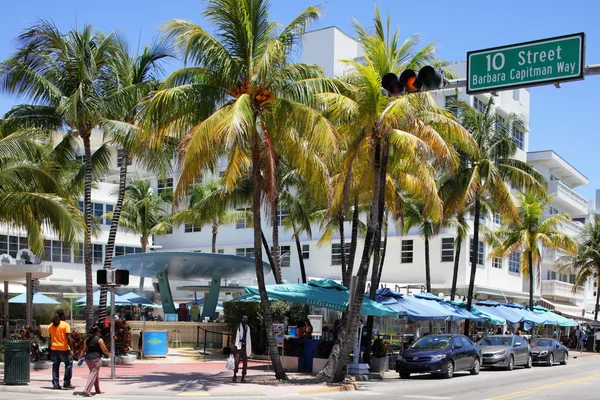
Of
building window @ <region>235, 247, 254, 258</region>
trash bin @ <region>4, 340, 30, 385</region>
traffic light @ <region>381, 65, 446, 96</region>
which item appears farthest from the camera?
building window @ <region>235, 247, 254, 258</region>

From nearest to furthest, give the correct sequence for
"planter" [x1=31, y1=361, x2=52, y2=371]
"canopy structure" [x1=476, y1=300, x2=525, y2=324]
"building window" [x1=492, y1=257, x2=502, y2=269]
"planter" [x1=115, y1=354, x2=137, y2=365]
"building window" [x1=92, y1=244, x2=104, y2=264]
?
"planter" [x1=31, y1=361, x2=52, y2=371] < "planter" [x1=115, y1=354, x2=137, y2=365] < "canopy structure" [x1=476, y1=300, x2=525, y2=324] < "building window" [x1=492, y1=257, x2=502, y2=269] < "building window" [x1=92, y1=244, x2=104, y2=264]

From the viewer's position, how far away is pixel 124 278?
18938 mm

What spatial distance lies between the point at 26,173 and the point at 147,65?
741 centimetres

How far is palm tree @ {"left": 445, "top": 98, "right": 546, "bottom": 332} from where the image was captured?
109 ft

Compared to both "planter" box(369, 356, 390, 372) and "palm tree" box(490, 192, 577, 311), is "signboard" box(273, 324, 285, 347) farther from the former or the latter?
"palm tree" box(490, 192, 577, 311)

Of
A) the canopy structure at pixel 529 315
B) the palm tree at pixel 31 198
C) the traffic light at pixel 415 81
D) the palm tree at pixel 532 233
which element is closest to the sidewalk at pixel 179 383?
the palm tree at pixel 31 198

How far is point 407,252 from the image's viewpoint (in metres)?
49.0

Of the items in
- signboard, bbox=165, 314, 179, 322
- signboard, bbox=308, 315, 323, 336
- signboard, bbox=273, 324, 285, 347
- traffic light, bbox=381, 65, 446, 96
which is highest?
traffic light, bbox=381, 65, 446, 96

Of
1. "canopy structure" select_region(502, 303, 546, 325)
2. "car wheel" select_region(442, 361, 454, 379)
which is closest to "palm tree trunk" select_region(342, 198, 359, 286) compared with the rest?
"car wheel" select_region(442, 361, 454, 379)

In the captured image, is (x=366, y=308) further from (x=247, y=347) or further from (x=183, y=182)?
(x=183, y=182)

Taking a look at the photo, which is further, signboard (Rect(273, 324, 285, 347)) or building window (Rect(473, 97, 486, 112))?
building window (Rect(473, 97, 486, 112))

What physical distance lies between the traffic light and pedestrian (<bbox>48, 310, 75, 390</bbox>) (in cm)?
975

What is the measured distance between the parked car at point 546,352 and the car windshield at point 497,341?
3.00 m

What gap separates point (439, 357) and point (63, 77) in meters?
15.9
